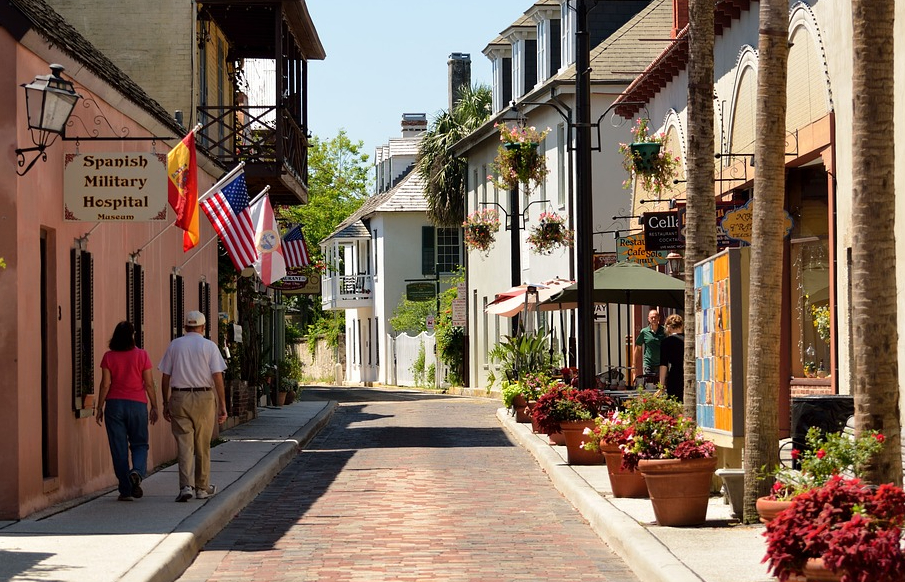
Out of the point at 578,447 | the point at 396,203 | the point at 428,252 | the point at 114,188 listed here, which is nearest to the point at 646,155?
the point at 578,447

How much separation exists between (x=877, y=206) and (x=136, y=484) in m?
8.31


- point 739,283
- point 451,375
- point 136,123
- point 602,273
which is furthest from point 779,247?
point 451,375

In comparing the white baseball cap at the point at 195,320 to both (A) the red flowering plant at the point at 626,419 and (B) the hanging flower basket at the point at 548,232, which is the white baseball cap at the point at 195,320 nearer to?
(A) the red flowering plant at the point at 626,419

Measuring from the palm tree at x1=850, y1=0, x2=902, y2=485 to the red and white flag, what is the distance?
14.8 meters

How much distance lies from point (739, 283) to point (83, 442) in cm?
683

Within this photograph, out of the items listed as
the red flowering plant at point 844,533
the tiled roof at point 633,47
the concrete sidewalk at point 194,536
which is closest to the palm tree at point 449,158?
the tiled roof at point 633,47

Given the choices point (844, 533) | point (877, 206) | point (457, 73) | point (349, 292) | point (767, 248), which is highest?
point (457, 73)

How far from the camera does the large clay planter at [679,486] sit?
11602 millimetres

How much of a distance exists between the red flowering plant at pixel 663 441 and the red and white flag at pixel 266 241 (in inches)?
445

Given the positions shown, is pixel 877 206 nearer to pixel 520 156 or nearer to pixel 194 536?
pixel 194 536

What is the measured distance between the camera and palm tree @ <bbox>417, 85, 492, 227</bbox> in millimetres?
53656

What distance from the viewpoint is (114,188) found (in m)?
14.2

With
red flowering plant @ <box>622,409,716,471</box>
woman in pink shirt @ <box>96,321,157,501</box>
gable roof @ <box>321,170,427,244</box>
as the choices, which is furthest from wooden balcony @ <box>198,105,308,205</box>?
gable roof @ <box>321,170,427,244</box>

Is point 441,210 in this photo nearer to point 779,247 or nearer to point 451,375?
point 451,375
